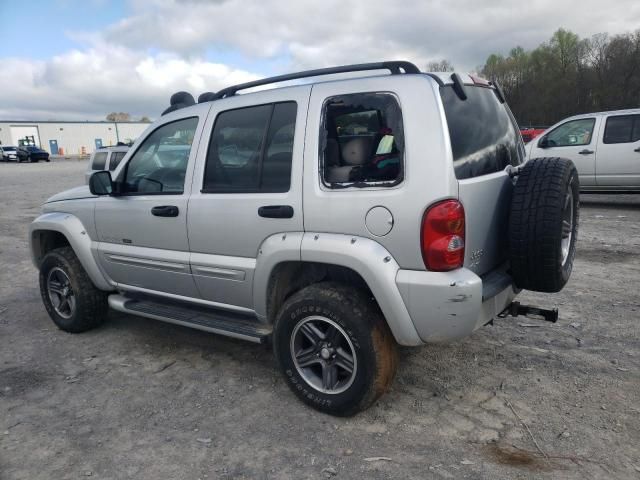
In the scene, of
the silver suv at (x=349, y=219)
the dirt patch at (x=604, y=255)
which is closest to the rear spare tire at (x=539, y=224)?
the silver suv at (x=349, y=219)

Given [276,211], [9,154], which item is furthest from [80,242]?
[9,154]

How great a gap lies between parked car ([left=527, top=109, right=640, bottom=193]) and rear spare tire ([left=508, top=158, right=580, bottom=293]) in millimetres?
7541

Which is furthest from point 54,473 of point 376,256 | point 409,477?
point 376,256

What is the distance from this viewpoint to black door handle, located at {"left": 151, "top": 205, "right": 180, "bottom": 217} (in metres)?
3.46

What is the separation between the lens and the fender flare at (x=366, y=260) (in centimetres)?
259

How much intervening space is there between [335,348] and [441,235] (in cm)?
94

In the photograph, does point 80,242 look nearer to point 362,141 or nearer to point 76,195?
point 76,195

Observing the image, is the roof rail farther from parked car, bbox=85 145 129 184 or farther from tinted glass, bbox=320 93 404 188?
parked car, bbox=85 145 129 184

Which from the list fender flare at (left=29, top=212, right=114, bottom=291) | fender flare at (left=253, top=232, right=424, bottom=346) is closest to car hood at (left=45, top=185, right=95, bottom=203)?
fender flare at (left=29, top=212, right=114, bottom=291)

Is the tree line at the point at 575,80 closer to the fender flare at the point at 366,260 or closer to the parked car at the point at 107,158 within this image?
the parked car at the point at 107,158

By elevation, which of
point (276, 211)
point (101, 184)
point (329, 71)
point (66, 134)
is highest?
point (66, 134)

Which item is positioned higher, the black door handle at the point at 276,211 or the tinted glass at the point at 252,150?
the tinted glass at the point at 252,150

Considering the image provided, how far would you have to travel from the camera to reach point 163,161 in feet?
12.3

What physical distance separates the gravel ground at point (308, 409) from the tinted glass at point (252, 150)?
4.49 feet
